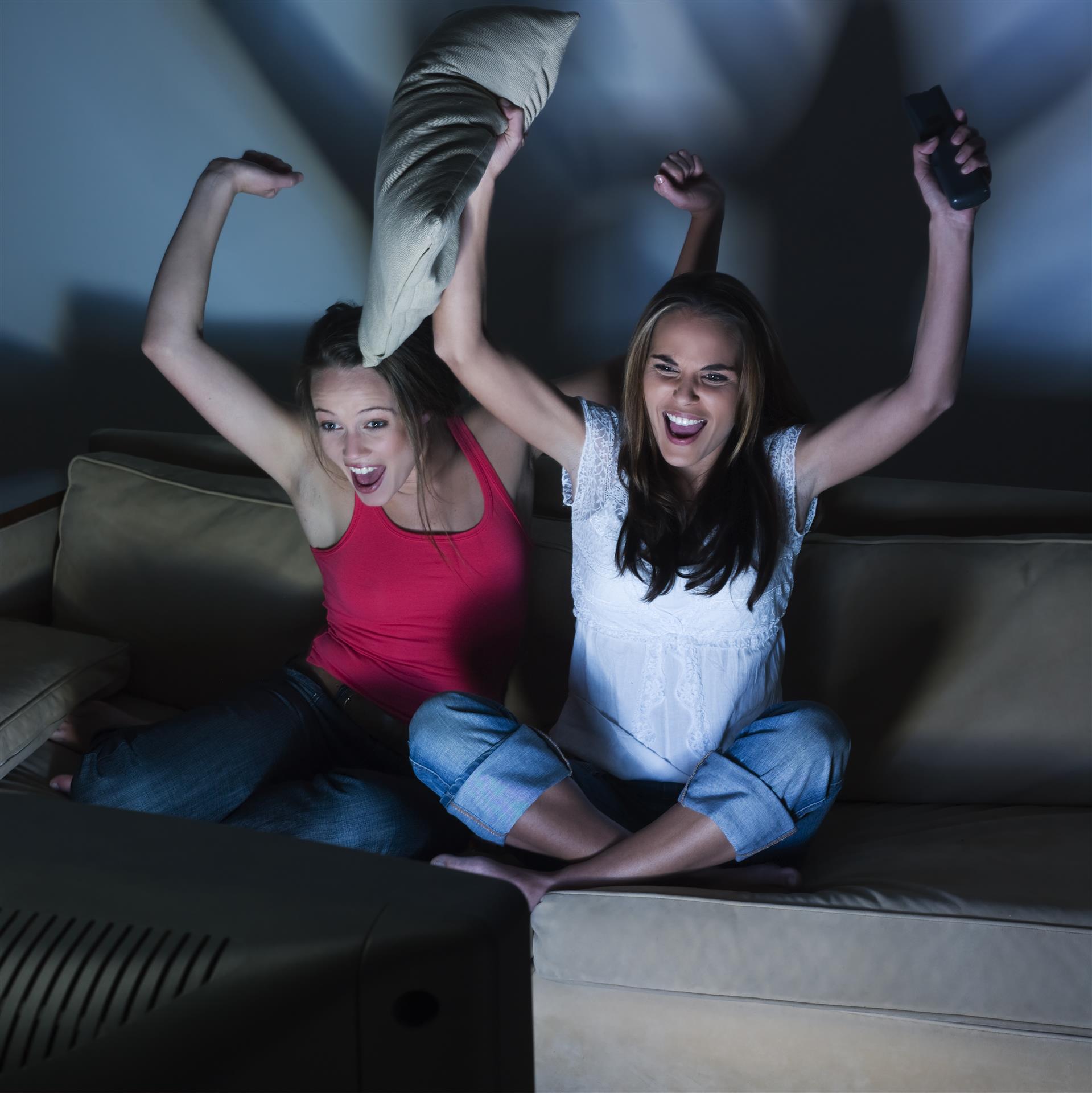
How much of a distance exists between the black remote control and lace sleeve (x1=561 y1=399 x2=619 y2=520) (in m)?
0.52

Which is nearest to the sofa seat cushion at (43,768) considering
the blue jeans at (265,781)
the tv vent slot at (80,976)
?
the blue jeans at (265,781)

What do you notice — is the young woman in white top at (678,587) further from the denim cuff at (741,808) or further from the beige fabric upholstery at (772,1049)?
the beige fabric upholstery at (772,1049)

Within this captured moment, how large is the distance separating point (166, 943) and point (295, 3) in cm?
205

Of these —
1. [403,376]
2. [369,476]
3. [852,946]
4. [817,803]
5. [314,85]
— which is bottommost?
[852,946]

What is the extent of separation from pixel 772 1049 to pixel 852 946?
0.19 meters

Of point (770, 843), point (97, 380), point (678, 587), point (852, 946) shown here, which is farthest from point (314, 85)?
point (852, 946)

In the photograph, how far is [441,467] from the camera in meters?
1.57

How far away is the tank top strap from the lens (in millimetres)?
1556

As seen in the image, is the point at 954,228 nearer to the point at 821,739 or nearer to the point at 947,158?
the point at 947,158


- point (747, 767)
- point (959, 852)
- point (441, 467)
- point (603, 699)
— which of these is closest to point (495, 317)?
point (441, 467)

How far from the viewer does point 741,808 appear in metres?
1.24

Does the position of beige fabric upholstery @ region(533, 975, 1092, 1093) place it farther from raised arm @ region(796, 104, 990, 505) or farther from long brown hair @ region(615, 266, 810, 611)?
raised arm @ region(796, 104, 990, 505)

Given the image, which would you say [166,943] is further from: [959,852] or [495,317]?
[495,317]

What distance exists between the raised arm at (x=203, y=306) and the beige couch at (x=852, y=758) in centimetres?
31
